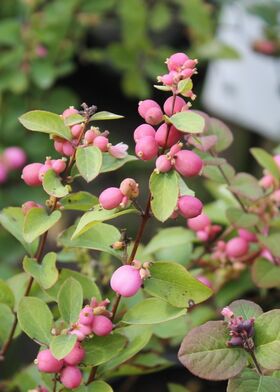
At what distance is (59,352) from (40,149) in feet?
3.28

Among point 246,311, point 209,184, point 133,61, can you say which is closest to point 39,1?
point 133,61

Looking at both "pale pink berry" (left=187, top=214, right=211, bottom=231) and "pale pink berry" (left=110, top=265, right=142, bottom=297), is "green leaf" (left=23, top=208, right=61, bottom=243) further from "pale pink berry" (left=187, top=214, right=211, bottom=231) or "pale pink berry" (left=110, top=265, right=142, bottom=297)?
"pale pink berry" (left=187, top=214, right=211, bottom=231)

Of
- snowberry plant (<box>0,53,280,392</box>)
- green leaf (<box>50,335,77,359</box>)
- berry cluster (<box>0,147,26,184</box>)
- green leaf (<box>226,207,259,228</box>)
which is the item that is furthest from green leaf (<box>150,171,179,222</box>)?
berry cluster (<box>0,147,26,184</box>)

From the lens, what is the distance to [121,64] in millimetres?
1612

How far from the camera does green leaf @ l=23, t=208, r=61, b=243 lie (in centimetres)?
57

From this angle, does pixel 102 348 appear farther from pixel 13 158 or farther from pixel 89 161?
pixel 13 158

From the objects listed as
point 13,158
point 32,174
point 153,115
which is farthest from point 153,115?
point 13,158

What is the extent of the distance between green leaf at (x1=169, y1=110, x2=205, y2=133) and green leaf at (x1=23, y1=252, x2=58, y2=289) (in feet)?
0.53

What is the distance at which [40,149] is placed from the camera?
1485mm

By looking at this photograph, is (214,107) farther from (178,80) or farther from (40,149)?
(178,80)

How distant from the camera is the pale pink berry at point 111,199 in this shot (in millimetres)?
537

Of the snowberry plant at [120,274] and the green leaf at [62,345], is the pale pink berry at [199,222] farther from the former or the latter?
the green leaf at [62,345]

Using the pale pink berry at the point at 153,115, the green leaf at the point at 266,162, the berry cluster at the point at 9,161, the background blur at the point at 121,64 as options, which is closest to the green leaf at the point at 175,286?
the pale pink berry at the point at 153,115

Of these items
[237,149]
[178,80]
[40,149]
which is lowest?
[237,149]
